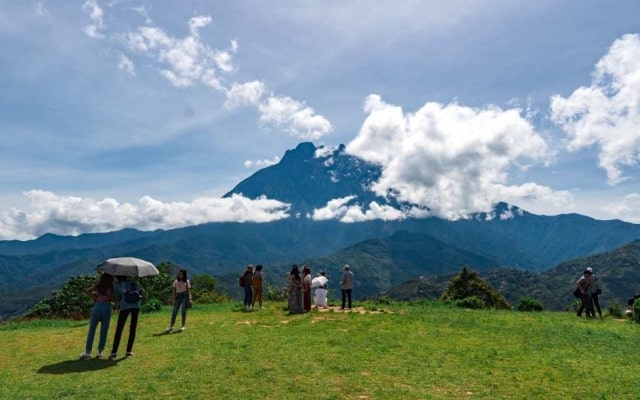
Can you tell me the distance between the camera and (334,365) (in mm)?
14383

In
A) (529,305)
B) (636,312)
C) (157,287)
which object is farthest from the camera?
(157,287)

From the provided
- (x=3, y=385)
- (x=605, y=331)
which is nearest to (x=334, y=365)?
(x=3, y=385)

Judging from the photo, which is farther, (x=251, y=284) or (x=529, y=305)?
(x=529, y=305)

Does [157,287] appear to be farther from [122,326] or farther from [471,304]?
[122,326]

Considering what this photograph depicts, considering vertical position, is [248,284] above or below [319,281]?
below

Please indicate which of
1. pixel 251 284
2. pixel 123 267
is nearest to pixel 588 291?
pixel 251 284

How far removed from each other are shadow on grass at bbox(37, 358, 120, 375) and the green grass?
0.03 metres

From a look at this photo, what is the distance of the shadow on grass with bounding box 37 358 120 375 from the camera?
13.9 m

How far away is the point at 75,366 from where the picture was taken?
47.4ft

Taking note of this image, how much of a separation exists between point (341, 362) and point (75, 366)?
8660 millimetres

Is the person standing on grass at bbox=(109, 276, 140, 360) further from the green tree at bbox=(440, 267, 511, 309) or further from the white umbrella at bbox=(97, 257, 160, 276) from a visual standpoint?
the green tree at bbox=(440, 267, 511, 309)

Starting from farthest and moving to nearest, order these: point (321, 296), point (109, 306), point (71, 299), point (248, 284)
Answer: point (71, 299), point (321, 296), point (248, 284), point (109, 306)

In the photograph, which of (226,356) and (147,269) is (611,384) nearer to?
(226,356)

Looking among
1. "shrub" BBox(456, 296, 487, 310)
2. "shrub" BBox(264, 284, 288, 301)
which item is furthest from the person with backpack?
"shrub" BBox(456, 296, 487, 310)
